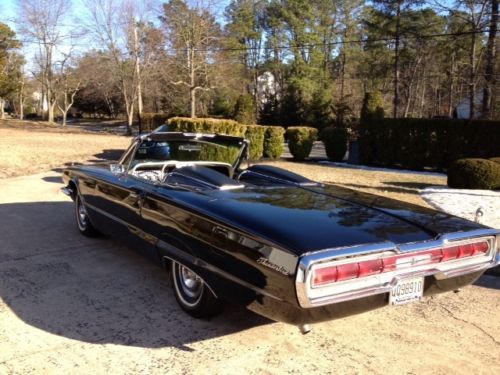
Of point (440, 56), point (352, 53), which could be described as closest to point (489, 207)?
point (440, 56)

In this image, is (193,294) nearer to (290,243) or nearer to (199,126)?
(290,243)

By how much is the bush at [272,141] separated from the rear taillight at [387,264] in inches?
631

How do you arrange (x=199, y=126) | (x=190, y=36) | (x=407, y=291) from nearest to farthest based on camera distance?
(x=407, y=291) → (x=199, y=126) → (x=190, y=36)

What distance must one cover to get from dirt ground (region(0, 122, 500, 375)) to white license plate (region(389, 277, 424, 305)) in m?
0.43

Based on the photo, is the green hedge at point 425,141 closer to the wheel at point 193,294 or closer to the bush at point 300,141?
the bush at point 300,141

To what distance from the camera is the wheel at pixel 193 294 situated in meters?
→ 3.37

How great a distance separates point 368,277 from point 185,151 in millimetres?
2954

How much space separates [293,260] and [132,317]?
1.63 meters

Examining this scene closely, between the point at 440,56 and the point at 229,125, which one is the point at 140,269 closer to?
the point at 229,125

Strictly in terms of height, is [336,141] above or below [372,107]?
below

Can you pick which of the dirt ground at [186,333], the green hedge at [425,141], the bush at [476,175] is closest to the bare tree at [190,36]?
the green hedge at [425,141]

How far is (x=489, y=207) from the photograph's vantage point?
9086 millimetres

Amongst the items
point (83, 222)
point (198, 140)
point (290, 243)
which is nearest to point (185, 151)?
point (198, 140)

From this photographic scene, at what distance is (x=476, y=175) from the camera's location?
1154 centimetres
